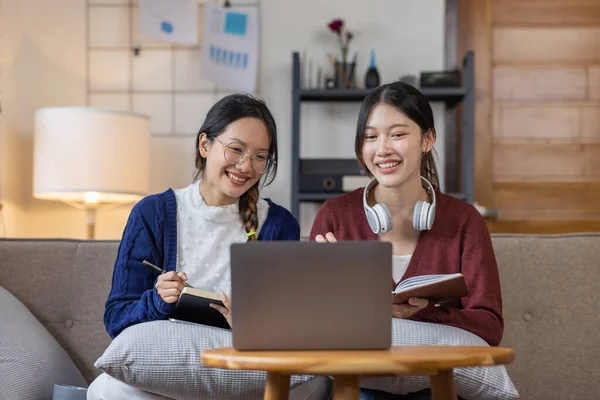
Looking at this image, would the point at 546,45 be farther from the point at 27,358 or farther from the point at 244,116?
the point at 27,358

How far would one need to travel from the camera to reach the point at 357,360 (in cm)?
102

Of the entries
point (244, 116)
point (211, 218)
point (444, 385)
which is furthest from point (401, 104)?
point (444, 385)

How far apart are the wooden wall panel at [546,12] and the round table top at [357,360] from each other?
104 inches

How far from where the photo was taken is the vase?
3.31m

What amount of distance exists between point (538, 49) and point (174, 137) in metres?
1.55

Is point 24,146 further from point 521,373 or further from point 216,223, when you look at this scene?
point 521,373

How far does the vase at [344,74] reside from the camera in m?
3.31

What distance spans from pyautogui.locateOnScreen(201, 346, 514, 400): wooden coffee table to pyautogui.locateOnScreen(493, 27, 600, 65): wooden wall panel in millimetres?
2572

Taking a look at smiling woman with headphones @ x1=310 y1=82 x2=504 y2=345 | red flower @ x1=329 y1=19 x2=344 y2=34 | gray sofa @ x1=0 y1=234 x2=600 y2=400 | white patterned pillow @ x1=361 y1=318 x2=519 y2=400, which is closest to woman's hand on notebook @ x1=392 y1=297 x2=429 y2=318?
white patterned pillow @ x1=361 y1=318 x2=519 y2=400

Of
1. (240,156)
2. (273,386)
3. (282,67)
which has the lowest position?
(273,386)

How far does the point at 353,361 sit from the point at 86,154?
2.11m


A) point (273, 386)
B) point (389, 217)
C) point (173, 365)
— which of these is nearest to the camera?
point (273, 386)

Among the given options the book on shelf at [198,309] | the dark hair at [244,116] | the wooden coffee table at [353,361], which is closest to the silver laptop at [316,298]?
the wooden coffee table at [353,361]

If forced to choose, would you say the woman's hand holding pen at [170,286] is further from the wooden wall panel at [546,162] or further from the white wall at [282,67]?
the wooden wall panel at [546,162]
